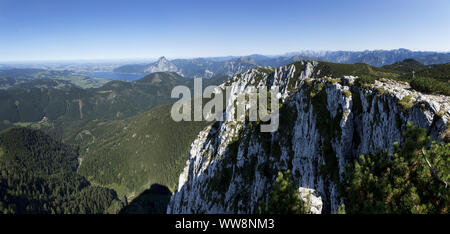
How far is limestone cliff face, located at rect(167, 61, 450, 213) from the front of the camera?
70.9 ft

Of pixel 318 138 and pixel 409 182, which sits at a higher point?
pixel 409 182

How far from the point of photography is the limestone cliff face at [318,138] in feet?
70.9

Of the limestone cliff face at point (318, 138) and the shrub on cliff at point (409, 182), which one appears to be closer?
the shrub on cliff at point (409, 182)

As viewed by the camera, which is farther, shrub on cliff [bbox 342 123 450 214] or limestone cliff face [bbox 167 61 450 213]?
limestone cliff face [bbox 167 61 450 213]

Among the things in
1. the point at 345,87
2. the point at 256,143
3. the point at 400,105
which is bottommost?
the point at 256,143

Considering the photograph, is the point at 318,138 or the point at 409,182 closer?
the point at 409,182

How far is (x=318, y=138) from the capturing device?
35.2 meters
